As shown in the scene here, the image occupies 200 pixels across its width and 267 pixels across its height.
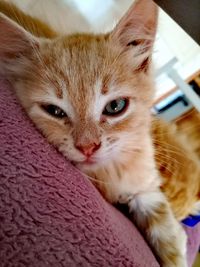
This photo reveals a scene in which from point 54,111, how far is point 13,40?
0.17m

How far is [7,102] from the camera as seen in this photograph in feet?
2.59

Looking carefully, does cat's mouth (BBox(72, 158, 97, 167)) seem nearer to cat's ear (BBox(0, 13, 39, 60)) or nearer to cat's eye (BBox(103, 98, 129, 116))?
cat's eye (BBox(103, 98, 129, 116))

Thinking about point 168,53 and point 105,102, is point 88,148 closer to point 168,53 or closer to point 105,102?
point 105,102

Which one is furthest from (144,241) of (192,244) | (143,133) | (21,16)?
(21,16)

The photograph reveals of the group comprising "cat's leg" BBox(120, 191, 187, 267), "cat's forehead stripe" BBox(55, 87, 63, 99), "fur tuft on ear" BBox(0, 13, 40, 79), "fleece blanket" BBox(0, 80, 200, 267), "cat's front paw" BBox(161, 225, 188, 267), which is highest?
"fur tuft on ear" BBox(0, 13, 40, 79)

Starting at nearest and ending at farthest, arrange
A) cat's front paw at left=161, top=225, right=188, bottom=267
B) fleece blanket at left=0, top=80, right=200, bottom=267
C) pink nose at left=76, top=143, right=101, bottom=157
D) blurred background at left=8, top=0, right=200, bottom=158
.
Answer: fleece blanket at left=0, top=80, right=200, bottom=267 → pink nose at left=76, top=143, right=101, bottom=157 → cat's front paw at left=161, top=225, right=188, bottom=267 → blurred background at left=8, top=0, right=200, bottom=158

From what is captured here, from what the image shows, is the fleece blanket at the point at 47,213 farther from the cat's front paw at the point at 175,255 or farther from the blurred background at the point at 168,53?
the blurred background at the point at 168,53

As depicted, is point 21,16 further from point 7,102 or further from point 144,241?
point 144,241

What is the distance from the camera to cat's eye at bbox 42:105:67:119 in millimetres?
814

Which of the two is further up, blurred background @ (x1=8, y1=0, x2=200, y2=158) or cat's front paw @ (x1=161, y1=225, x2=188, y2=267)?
blurred background @ (x1=8, y1=0, x2=200, y2=158)

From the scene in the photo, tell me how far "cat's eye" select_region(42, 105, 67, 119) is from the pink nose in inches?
3.5

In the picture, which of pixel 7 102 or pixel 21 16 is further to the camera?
pixel 21 16

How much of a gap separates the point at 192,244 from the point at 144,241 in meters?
0.34

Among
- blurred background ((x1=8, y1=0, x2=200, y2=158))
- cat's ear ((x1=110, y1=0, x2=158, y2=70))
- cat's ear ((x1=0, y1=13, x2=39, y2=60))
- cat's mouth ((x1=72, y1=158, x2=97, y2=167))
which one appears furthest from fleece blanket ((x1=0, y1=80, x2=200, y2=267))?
blurred background ((x1=8, y1=0, x2=200, y2=158))
